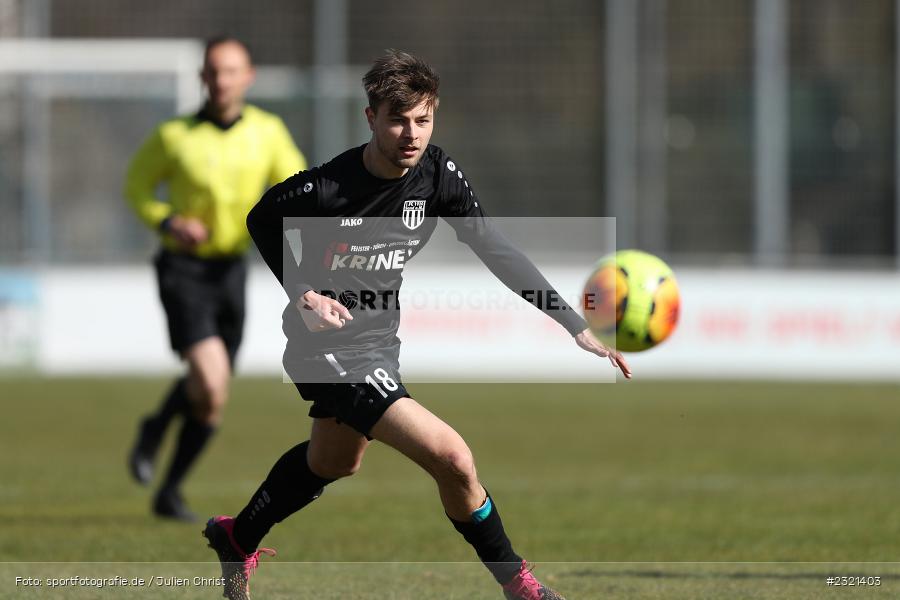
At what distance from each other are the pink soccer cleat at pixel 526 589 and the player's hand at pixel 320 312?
45.7 inches

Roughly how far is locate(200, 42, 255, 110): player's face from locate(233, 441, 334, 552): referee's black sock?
3.24 metres

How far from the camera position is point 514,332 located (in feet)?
59.2

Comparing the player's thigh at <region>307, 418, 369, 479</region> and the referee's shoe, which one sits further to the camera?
the referee's shoe

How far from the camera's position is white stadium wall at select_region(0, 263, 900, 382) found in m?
18.0

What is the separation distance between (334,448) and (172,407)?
3633 mm

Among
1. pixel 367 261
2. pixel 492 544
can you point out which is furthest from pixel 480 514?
pixel 367 261

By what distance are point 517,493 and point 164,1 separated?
1314 centimetres

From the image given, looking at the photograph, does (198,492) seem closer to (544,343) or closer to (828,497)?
(828,497)

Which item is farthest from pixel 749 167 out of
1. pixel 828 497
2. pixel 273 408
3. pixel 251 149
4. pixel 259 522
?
pixel 259 522

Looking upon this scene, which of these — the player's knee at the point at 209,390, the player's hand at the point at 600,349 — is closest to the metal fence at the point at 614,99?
the player's knee at the point at 209,390

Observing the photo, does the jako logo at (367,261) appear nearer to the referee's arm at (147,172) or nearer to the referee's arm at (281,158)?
the referee's arm at (281,158)

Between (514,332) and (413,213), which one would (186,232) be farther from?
(514,332)

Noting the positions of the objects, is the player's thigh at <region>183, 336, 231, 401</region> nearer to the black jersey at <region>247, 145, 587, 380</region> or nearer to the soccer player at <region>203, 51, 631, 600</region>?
the soccer player at <region>203, 51, 631, 600</region>

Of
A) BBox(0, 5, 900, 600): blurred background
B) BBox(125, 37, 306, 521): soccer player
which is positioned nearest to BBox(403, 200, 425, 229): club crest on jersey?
BBox(125, 37, 306, 521): soccer player
